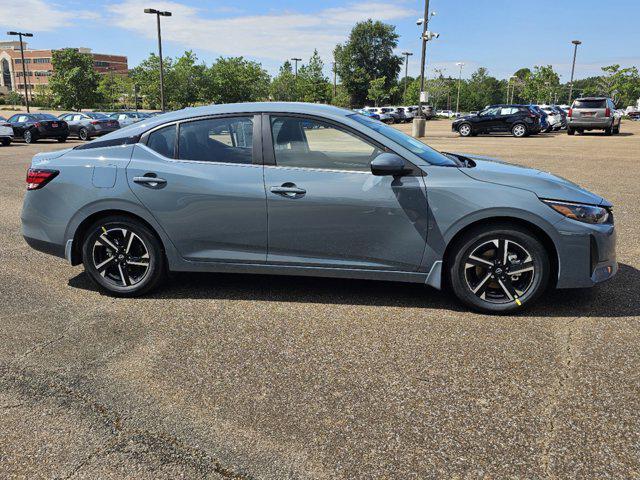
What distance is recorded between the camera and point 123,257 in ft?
14.9

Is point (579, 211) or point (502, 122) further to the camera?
point (502, 122)

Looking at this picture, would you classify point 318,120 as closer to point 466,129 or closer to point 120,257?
point 120,257

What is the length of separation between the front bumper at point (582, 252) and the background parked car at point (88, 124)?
28.0 metres

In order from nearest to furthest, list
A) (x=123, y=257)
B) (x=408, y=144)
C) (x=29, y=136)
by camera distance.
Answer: (x=408, y=144), (x=123, y=257), (x=29, y=136)

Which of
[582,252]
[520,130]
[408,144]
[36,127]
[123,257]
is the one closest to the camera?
[582,252]

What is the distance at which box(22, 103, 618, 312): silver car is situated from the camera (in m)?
3.96

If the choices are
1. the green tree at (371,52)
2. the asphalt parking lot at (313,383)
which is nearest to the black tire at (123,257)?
the asphalt parking lot at (313,383)

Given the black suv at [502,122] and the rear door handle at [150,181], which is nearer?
the rear door handle at [150,181]

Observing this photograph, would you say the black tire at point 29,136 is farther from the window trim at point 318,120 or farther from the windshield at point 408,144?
the windshield at point 408,144

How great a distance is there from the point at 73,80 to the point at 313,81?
29.9 meters

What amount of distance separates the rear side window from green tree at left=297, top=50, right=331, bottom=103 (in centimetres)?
6319

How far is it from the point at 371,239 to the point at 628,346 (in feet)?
6.09

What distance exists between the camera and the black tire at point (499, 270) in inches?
156

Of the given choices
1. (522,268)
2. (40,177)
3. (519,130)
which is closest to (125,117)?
(519,130)
